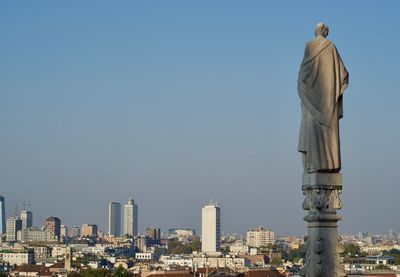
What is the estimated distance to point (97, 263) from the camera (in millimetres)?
146000

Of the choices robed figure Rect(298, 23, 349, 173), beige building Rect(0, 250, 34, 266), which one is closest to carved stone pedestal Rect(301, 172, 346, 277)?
robed figure Rect(298, 23, 349, 173)

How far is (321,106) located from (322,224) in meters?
0.93

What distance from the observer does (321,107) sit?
8086 millimetres

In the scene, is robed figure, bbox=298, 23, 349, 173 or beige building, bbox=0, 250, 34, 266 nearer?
robed figure, bbox=298, 23, 349, 173

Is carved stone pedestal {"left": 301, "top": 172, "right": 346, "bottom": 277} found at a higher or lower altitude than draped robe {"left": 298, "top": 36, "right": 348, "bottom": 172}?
lower

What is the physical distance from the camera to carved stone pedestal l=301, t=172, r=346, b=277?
316 inches

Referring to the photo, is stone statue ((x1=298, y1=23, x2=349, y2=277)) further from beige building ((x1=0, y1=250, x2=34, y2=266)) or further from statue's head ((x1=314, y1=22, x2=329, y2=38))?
beige building ((x1=0, y1=250, x2=34, y2=266))

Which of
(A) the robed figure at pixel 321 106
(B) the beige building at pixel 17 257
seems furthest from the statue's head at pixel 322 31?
(B) the beige building at pixel 17 257

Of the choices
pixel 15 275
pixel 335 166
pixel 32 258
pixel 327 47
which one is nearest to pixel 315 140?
pixel 335 166

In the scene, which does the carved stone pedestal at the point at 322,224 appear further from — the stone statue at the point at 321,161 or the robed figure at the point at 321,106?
the robed figure at the point at 321,106

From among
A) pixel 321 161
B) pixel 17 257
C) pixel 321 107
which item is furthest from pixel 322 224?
pixel 17 257

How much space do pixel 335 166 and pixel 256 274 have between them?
95.3 metres

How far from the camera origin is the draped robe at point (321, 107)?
26.4 ft

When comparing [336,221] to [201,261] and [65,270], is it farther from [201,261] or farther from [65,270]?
[201,261]
